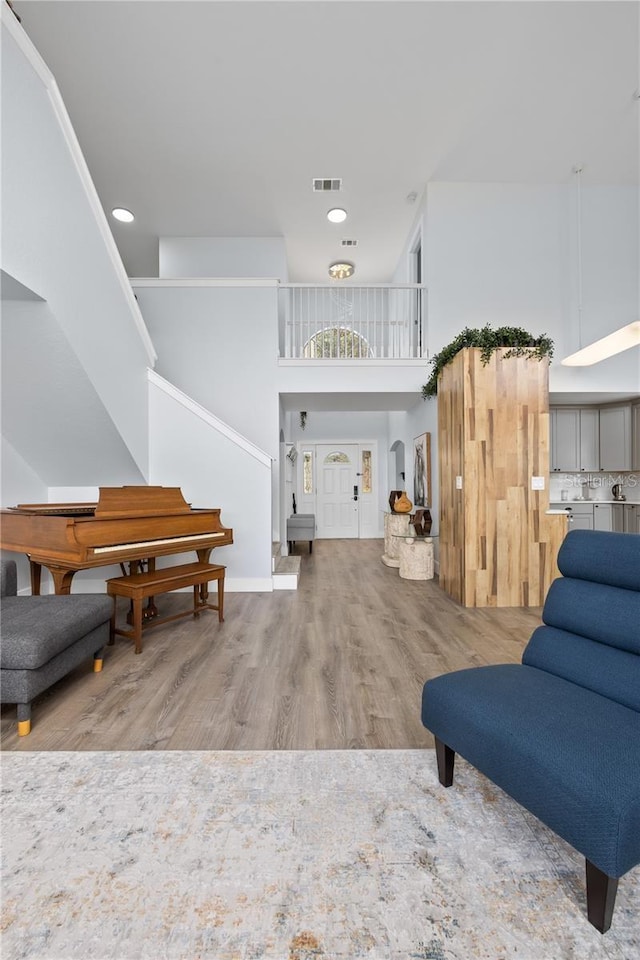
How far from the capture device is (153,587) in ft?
10.4

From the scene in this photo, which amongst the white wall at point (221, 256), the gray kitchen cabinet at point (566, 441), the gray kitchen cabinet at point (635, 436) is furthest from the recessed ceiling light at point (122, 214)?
the gray kitchen cabinet at point (635, 436)

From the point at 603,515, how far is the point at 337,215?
5.84 m

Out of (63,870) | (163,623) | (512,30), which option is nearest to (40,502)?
(163,623)

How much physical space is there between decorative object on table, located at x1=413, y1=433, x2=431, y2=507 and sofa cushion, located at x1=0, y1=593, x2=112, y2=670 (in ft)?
14.3

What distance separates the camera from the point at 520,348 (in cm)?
414

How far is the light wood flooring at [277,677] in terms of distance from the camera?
203 cm

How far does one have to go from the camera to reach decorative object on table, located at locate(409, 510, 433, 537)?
546 centimetres

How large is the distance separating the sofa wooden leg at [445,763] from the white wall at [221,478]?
321 centimetres

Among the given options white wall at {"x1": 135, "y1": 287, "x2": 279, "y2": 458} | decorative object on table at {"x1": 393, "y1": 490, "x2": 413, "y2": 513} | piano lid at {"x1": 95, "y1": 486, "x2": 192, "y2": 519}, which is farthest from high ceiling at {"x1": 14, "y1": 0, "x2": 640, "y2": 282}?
decorative object on table at {"x1": 393, "y1": 490, "x2": 413, "y2": 513}

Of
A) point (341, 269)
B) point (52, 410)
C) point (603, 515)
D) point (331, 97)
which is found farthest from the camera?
point (341, 269)

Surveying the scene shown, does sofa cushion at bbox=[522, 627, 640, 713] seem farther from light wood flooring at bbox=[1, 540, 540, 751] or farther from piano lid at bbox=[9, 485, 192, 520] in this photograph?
piano lid at bbox=[9, 485, 192, 520]

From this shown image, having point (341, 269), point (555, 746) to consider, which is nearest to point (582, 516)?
point (341, 269)

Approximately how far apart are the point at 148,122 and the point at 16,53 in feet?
8.95

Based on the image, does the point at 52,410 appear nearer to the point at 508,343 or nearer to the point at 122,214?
the point at 508,343
